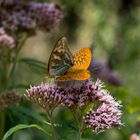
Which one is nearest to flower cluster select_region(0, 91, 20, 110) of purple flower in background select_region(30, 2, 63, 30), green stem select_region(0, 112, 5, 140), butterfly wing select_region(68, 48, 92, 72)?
green stem select_region(0, 112, 5, 140)

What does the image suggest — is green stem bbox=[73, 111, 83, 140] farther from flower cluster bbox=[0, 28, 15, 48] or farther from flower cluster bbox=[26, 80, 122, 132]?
flower cluster bbox=[0, 28, 15, 48]

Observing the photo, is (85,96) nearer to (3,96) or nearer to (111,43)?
(3,96)

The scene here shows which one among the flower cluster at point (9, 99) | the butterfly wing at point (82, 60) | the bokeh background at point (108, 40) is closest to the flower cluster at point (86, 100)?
the butterfly wing at point (82, 60)

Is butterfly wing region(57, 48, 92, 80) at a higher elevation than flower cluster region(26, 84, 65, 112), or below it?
higher

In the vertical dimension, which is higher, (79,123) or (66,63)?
(66,63)

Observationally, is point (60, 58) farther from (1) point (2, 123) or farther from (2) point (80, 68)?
(1) point (2, 123)

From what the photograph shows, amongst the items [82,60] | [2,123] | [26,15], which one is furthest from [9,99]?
[26,15]

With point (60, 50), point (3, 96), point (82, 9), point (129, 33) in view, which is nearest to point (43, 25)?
point (3, 96)
